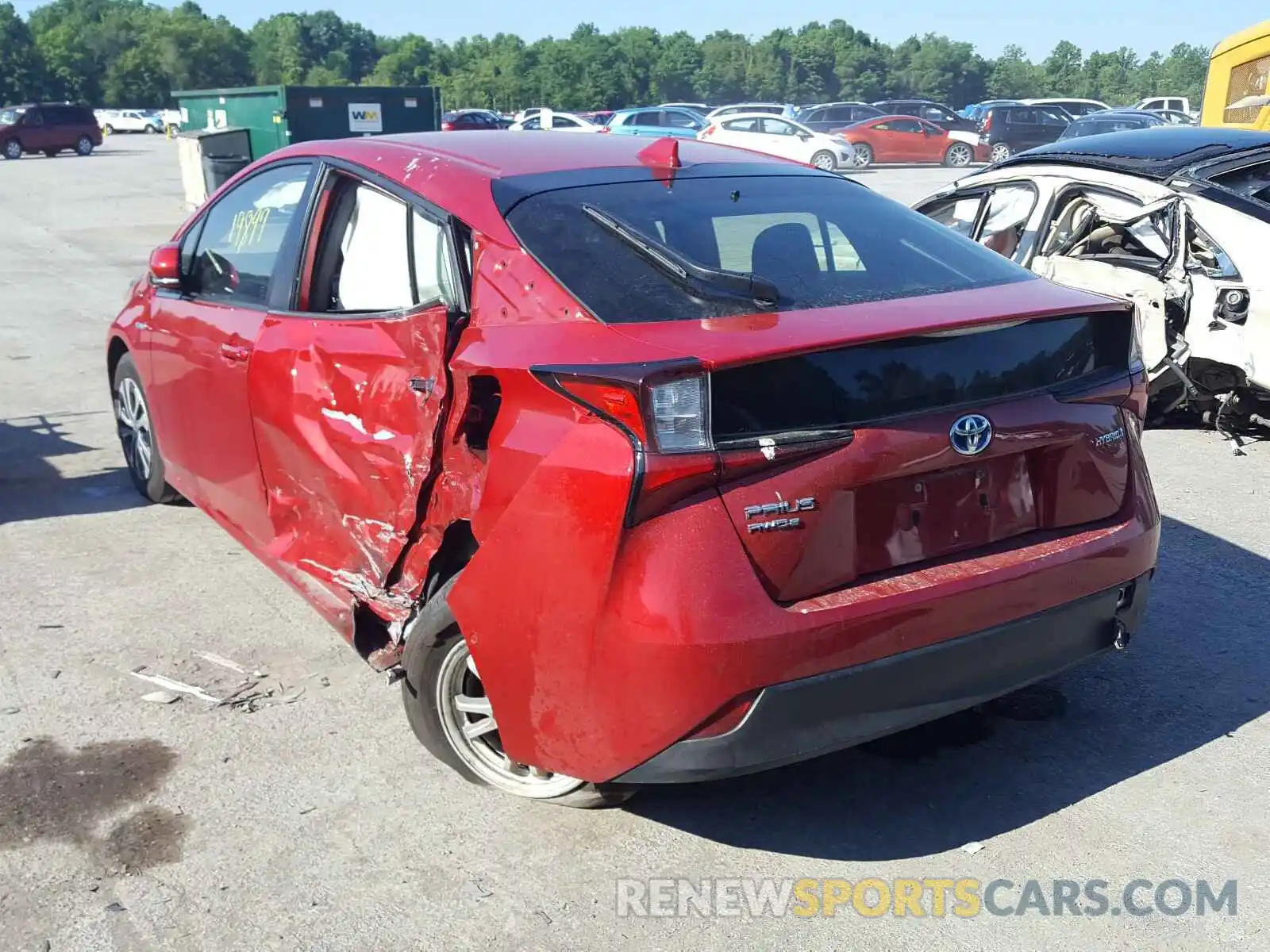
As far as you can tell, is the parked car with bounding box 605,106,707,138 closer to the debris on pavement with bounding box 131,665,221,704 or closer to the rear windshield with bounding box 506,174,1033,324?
the rear windshield with bounding box 506,174,1033,324

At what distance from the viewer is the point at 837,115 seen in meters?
38.9

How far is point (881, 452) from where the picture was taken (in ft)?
8.93

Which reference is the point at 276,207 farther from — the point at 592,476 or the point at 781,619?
the point at 781,619

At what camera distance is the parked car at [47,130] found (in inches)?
1699

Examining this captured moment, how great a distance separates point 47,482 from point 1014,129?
34127 mm

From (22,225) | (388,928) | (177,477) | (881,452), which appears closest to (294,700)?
(388,928)

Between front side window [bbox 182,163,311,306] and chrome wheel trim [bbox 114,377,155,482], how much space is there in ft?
2.81

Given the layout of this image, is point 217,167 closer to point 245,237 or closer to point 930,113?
point 245,237

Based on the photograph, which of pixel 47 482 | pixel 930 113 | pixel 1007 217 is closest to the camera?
pixel 47 482

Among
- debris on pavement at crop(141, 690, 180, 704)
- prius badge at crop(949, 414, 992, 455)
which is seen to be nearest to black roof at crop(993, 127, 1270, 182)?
prius badge at crop(949, 414, 992, 455)

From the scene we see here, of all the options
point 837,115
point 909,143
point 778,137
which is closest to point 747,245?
point 778,137

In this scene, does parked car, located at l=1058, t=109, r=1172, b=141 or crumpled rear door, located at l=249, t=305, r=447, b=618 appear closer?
crumpled rear door, located at l=249, t=305, r=447, b=618

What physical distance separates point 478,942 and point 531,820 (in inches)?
19.5

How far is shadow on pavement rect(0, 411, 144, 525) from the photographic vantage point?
5691 mm
